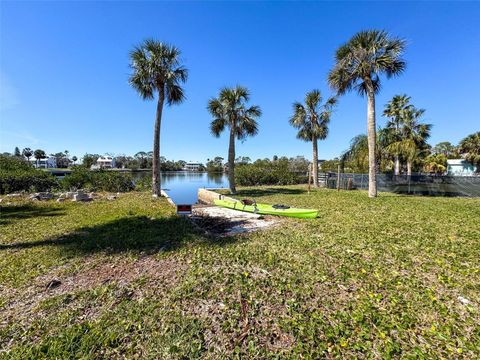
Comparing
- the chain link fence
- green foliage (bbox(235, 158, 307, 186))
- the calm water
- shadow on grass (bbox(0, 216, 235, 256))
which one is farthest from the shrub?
the chain link fence

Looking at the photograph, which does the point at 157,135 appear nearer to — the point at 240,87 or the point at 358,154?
the point at 240,87

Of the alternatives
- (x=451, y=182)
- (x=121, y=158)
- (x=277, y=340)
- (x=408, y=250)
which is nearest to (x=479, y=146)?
(x=451, y=182)

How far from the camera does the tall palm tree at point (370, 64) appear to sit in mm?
11422

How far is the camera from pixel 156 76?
36.7 ft

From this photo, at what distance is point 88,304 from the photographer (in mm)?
2773

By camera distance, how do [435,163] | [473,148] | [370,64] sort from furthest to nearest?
1. [435,163]
2. [473,148]
3. [370,64]

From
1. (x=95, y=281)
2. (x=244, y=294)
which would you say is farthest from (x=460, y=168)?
(x=95, y=281)

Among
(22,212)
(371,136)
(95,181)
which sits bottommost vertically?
(22,212)

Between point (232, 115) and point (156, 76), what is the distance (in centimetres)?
463

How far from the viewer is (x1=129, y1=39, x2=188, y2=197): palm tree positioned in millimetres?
10956

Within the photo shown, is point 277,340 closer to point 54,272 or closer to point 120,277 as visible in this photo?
point 120,277

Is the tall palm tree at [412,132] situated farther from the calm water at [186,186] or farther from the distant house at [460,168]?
the calm water at [186,186]

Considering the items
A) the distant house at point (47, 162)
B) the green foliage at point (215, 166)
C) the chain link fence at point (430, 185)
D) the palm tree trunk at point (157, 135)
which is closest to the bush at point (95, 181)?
the palm tree trunk at point (157, 135)

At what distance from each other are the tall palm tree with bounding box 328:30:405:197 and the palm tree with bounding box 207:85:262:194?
5154mm
